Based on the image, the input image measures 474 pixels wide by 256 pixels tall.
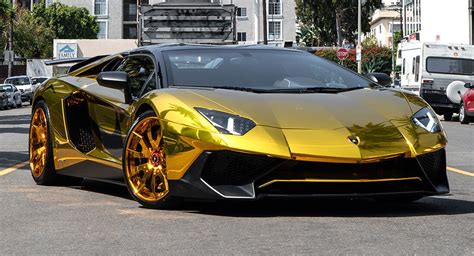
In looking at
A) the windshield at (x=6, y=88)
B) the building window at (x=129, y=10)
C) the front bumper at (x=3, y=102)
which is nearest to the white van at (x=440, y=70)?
the front bumper at (x=3, y=102)

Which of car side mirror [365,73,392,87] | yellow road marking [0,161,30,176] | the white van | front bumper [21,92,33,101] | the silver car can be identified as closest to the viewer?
car side mirror [365,73,392,87]

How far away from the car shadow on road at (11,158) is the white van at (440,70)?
16.9 m

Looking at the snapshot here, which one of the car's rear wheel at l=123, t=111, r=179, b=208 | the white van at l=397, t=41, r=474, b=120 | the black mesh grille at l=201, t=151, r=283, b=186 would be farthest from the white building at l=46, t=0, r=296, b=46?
the black mesh grille at l=201, t=151, r=283, b=186

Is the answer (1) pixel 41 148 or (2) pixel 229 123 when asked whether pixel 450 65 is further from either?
(2) pixel 229 123

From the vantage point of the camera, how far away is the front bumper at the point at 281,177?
6219 mm

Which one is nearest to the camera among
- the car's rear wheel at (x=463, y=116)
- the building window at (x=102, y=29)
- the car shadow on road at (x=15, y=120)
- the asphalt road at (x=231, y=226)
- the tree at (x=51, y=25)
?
the asphalt road at (x=231, y=226)

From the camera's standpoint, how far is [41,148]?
898 cm

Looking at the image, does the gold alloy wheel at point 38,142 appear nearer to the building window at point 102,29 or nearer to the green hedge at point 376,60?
the green hedge at point 376,60

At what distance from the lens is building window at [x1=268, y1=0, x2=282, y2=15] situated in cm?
10022

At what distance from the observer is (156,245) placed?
17.5 feet

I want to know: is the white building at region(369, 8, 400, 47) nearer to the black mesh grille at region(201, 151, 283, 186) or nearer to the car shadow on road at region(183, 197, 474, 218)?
the car shadow on road at region(183, 197, 474, 218)


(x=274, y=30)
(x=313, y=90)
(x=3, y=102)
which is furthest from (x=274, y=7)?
(x=313, y=90)


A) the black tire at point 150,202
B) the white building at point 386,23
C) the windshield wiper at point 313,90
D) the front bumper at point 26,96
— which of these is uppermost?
the white building at point 386,23

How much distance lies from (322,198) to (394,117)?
0.81 metres
